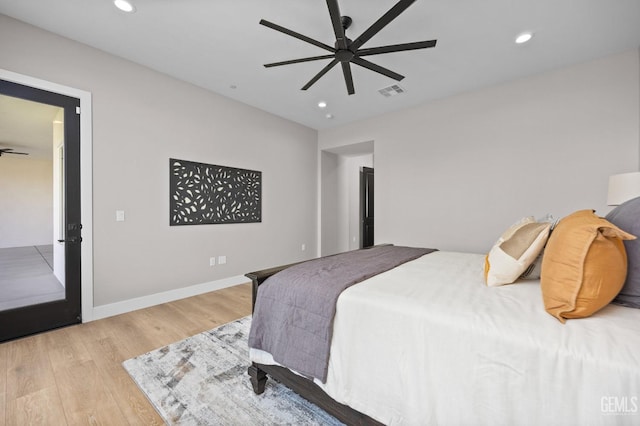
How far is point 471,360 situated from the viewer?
0.96 meters

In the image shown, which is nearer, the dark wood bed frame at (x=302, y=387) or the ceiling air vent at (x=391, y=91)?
the dark wood bed frame at (x=302, y=387)

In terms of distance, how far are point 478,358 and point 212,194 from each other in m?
3.59

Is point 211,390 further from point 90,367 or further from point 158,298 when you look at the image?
point 158,298

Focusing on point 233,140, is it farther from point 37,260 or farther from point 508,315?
point 508,315

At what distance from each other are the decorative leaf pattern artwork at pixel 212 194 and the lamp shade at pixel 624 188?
422 centimetres

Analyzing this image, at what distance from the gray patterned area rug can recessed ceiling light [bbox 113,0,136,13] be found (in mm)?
2907

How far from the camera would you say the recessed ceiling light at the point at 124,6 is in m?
2.09

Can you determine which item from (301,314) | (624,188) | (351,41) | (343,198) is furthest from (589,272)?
(343,198)

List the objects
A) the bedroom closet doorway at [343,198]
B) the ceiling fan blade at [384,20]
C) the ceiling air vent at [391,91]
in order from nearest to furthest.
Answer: the ceiling fan blade at [384,20] → the ceiling air vent at [391,91] → the bedroom closet doorway at [343,198]

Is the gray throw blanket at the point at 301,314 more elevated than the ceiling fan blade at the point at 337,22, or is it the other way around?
the ceiling fan blade at the point at 337,22

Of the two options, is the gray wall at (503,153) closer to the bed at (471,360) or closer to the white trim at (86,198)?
the bed at (471,360)

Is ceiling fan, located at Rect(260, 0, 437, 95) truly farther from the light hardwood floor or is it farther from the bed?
the light hardwood floor

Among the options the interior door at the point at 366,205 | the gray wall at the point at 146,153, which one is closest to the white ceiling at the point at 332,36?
the gray wall at the point at 146,153

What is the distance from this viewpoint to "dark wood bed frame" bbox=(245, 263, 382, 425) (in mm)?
1253
